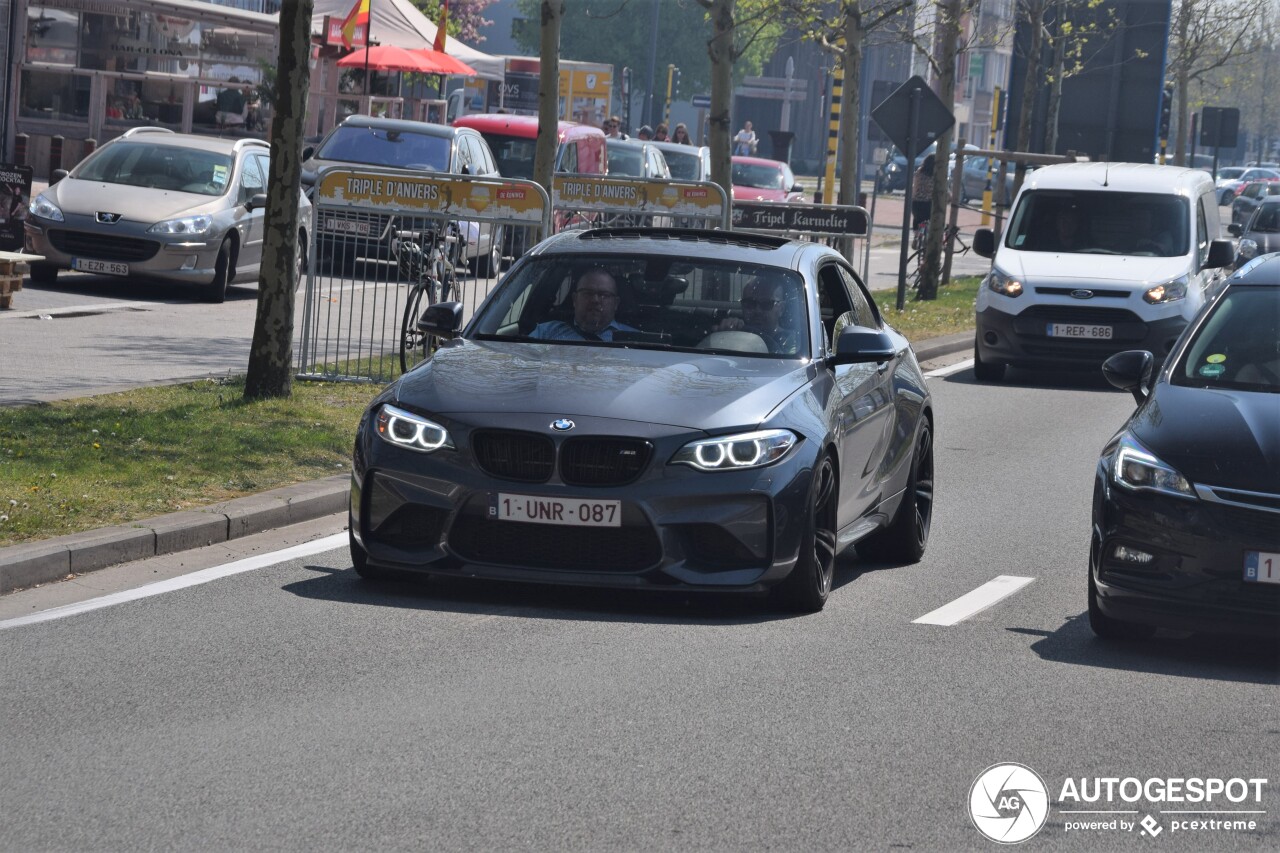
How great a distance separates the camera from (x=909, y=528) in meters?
9.87

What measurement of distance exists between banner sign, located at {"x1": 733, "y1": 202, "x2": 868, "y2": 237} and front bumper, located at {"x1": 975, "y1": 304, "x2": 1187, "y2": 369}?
195 centimetres

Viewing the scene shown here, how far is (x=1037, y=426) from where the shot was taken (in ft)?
54.0

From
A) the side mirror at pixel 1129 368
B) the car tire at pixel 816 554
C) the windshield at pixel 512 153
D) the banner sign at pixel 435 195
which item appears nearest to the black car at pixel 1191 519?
the side mirror at pixel 1129 368

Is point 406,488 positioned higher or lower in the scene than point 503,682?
higher

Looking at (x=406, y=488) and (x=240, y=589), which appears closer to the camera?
(x=406, y=488)

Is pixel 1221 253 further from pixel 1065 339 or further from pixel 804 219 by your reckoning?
pixel 804 219

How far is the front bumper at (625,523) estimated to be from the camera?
765 centimetres

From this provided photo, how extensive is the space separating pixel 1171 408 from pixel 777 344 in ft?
5.50

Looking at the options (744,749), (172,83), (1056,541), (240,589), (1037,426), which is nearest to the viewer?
(744,749)

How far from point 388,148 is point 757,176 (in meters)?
13.8

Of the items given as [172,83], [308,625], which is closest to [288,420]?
[308,625]

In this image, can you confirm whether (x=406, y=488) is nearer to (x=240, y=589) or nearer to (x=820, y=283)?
(x=240, y=589)

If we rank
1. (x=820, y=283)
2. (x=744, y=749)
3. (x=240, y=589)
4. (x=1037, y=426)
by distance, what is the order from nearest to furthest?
(x=744, y=749)
(x=240, y=589)
(x=820, y=283)
(x=1037, y=426)

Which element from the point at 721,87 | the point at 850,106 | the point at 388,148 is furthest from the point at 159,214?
the point at 850,106
